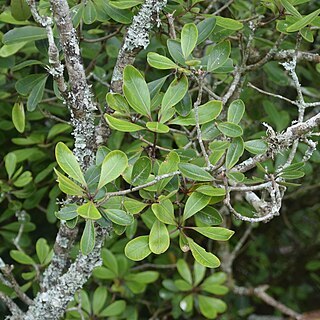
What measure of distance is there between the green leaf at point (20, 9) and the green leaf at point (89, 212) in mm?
386

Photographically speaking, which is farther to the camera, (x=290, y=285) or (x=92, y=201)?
(x=290, y=285)

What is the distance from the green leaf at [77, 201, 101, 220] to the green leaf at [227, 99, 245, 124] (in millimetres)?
247

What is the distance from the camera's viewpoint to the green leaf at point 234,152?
77 centimetres

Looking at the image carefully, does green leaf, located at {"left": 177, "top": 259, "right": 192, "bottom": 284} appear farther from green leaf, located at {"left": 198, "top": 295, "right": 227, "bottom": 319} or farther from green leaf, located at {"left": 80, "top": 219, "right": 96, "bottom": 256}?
green leaf, located at {"left": 80, "top": 219, "right": 96, "bottom": 256}

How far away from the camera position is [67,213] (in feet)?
2.41

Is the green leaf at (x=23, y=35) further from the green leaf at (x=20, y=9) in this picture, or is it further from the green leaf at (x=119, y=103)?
the green leaf at (x=119, y=103)

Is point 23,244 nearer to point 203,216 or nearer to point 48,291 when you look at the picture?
point 48,291

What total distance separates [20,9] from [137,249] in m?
0.43

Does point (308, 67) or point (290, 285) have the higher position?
point (308, 67)

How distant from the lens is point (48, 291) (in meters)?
1.00

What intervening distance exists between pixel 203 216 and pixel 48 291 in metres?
0.35

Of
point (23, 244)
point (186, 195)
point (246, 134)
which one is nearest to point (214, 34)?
point (186, 195)

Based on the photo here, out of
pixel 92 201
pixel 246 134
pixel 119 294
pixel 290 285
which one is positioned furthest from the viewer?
pixel 290 285

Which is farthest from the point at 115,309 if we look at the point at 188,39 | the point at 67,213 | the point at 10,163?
the point at 188,39
